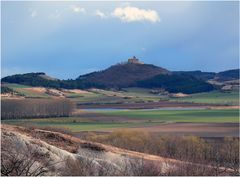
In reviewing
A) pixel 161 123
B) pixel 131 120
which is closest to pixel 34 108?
pixel 131 120

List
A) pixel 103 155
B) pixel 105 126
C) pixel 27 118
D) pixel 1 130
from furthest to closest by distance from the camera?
pixel 27 118 → pixel 105 126 → pixel 103 155 → pixel 1 130

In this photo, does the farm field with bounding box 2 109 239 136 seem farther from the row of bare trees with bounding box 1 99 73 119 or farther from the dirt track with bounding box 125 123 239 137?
the row of bare trees with bounding box 1 99 73 119

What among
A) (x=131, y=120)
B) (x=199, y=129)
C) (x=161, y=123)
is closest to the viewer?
(x=199, y=129)

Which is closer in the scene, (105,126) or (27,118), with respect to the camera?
(105,126)

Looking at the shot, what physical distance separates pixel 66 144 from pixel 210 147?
28930 mm

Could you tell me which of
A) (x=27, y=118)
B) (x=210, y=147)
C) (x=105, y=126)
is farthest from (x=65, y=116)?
(x=210, y=147)

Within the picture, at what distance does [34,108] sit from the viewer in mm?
136875

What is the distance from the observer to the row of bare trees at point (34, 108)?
129288 mm

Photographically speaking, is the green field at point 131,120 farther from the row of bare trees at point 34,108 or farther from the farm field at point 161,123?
the row of bare trees at point 34,108

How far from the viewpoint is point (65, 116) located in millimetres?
135000

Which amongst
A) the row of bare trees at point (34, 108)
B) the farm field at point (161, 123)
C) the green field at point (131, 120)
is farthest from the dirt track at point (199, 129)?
the row of bare trees at point (34, 108)

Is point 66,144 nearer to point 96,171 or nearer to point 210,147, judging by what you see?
point 96,171

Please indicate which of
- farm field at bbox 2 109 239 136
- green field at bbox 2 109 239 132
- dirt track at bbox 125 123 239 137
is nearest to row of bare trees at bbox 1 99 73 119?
green field at bbox 2 109 239 132

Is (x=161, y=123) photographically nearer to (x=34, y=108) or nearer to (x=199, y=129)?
(x=199, y=129)
